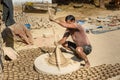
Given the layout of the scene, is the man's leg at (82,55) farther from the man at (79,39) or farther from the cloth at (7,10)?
the cloth at (7,10)

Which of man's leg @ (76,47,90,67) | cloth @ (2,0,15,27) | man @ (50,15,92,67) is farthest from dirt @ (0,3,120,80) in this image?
cloth @ (2,0,15,27)

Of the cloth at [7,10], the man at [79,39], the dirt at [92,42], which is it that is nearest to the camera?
the man at [79,39]

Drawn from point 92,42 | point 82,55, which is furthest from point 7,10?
point 82,55

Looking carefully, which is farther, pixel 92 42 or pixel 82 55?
pixel 92 42

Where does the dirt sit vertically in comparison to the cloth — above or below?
below

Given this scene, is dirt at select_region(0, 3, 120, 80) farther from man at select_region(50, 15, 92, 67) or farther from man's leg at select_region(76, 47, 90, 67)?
man at select_region(50, 15, 92, 67)

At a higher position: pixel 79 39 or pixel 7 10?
pixel 7 10

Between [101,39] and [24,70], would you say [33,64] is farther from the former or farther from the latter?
[101,39]

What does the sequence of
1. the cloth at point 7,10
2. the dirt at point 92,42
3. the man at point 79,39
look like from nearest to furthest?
the man at point 79,39
the dirt at point 92,42
the cloth at point 7,10

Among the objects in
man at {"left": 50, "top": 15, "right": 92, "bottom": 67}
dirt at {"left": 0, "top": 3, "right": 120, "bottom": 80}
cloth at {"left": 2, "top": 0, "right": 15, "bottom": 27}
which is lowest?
dirt at {"left": 0, "top": 3, "right": 120, "bottom": 80}

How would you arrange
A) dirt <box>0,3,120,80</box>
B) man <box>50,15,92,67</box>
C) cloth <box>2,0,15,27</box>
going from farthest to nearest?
cloth <box>2,0,15,27</box> < dirt <box>0,3,120,80</box> < man <box>50,15,92,67</box>

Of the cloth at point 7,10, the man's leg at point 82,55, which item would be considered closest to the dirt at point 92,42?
the man's leg at point 82,55

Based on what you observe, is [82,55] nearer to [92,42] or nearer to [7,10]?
[92,42]

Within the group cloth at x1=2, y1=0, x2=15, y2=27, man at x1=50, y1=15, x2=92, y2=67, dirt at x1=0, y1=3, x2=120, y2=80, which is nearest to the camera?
man at x1=50, y1=15, x2=92, y2=67
